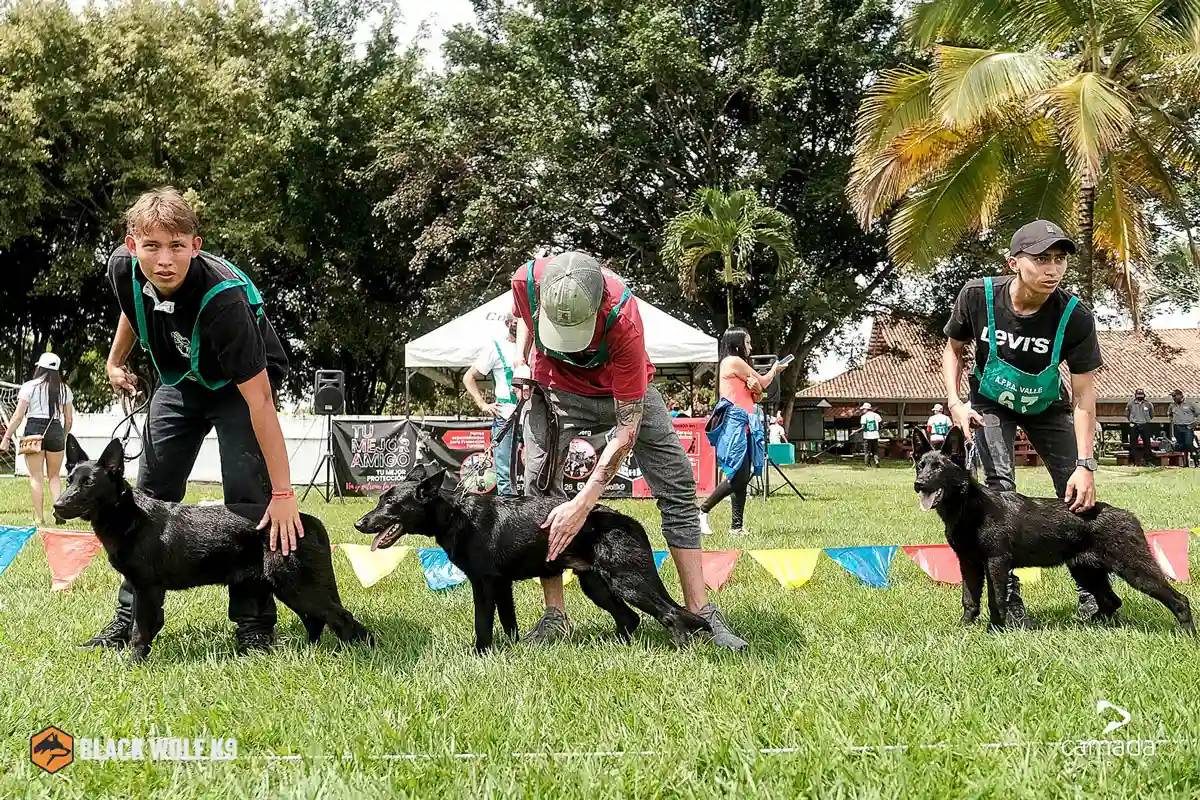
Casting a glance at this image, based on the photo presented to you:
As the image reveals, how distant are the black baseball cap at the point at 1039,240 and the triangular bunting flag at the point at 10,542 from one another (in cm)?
538

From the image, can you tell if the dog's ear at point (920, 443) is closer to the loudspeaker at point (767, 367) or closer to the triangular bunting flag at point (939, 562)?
the triangular bunting flag at point (939, 562)

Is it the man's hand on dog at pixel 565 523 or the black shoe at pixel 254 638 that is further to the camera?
the black shoe at pixel 254 638

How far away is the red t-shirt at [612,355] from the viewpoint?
3.43 m

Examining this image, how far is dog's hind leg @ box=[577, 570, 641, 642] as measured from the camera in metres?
3.83

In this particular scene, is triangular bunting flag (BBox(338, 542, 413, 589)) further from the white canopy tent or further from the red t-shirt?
the white canopy tent

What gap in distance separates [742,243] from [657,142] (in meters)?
5.27

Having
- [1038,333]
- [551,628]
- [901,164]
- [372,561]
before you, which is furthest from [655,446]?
[901,164]

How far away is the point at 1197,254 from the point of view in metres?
16.5

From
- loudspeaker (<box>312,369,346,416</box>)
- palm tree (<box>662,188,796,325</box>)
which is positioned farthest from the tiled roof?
loudspeaker (<box>312,369,346,416</box>)

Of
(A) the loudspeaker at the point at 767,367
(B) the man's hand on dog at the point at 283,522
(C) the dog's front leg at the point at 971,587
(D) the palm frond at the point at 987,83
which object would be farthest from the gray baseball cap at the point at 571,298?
(D) the palm frond at the point at 987,83

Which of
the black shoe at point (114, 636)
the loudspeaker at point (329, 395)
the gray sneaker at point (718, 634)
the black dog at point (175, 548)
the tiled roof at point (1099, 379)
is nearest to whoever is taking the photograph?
the black dog at point (175, 548)

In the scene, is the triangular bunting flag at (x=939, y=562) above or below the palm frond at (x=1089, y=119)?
below

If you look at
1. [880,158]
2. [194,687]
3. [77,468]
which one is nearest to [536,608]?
[194,687]

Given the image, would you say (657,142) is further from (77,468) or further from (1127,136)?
(77,468)
